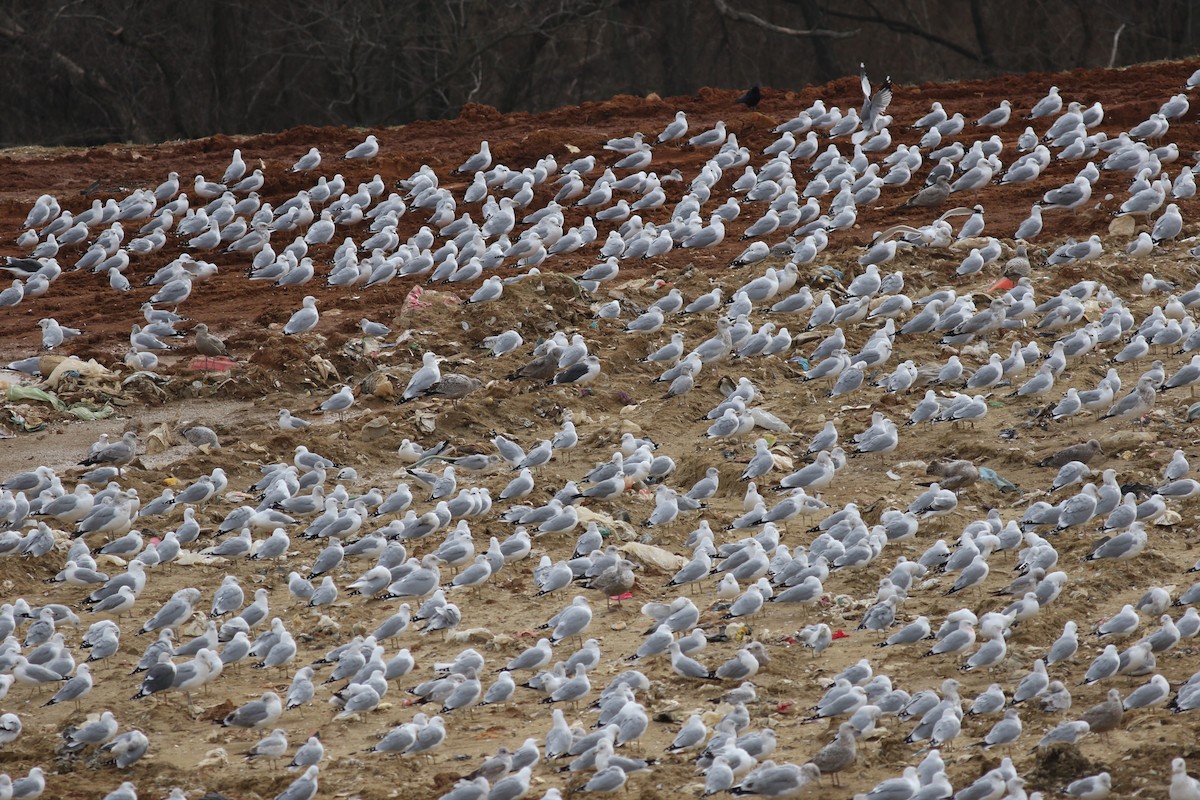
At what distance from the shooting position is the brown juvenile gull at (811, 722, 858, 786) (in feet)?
27.5

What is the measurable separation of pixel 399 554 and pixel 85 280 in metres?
9.95

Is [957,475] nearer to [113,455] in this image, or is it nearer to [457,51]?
[113,455]

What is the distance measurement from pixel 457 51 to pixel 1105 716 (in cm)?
2833

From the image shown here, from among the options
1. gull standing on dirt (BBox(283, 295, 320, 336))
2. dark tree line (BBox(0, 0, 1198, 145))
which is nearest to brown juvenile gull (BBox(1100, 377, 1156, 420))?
gull standing on dirt (BBox(283, 295, 320, 336))

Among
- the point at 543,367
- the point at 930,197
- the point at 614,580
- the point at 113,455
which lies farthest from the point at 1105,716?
the point at 930,197

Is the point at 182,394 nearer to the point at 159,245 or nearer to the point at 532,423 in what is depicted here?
the point at 532,423

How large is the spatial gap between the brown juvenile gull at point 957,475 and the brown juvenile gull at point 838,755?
14.3ft

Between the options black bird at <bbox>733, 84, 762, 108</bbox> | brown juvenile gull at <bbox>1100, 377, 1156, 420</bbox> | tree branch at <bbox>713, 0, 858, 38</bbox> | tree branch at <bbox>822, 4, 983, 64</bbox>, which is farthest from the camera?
tree branch at <bbox>822, 4, 983, 64</bbox>

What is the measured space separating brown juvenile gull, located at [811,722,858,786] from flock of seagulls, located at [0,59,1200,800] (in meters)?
0.02

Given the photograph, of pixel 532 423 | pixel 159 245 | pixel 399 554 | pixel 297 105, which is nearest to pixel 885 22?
pixel 297 105

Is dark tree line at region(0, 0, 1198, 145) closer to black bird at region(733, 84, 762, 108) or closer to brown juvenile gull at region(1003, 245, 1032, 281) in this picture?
black bird at region(733, 84, 762, 108)

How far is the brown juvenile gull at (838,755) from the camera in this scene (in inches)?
329

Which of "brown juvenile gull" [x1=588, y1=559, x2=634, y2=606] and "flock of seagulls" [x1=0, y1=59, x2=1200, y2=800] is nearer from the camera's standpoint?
"flock of seagulls" [x1=0, y1=59, x2=1200, y2=800]

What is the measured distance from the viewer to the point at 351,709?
9508 mm
